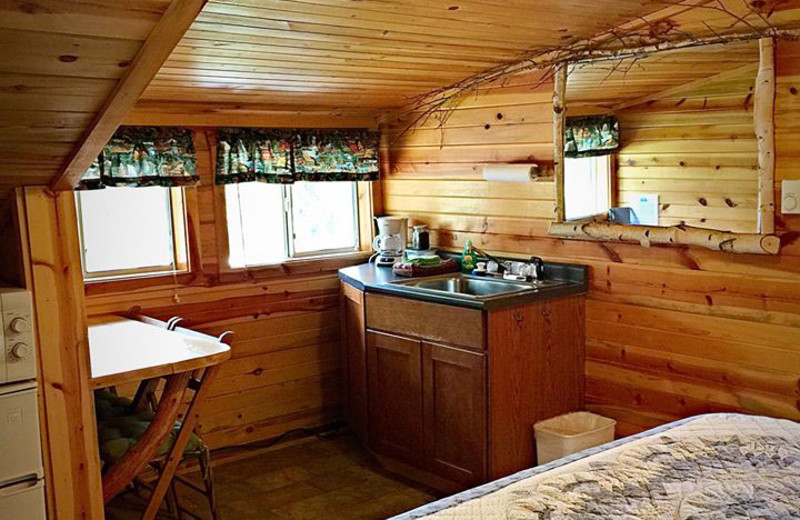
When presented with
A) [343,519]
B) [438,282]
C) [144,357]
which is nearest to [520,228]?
[438,282]

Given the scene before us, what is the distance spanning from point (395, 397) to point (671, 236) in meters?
1.46

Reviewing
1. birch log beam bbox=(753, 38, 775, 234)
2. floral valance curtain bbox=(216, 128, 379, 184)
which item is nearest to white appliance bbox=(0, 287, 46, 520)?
floral valance curtain bbox=(216, 128, 379, 184)

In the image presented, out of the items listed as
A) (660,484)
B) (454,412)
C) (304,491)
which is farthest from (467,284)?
(660,484)

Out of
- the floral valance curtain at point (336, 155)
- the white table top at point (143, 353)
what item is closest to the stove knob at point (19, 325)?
the white table top at point (143, 353)

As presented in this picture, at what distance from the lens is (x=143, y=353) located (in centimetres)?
292

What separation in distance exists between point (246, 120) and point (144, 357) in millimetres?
1594

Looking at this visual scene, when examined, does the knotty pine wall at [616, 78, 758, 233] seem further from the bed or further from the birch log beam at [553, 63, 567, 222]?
the bed

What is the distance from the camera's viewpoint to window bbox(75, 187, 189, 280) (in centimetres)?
368

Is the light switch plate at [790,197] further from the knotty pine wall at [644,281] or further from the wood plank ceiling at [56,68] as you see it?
the wood plank ceiling at [56,68]

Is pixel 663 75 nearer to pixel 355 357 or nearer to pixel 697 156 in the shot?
pixel 697 156

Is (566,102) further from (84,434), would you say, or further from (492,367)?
(84,434)

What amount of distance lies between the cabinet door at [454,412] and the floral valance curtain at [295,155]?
4.16ft

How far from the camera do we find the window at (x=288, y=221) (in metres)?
4.10

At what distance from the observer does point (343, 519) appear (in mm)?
3361
